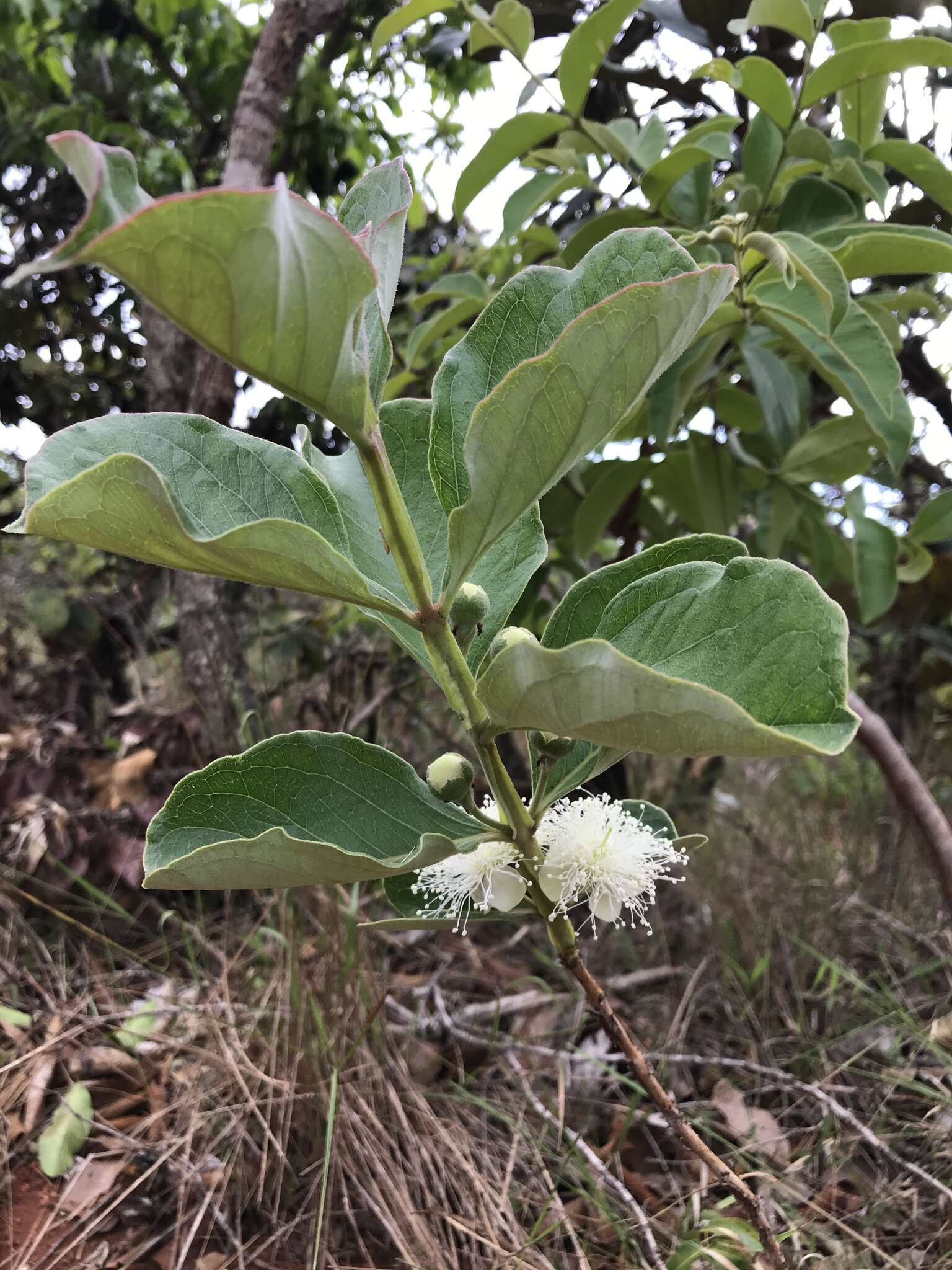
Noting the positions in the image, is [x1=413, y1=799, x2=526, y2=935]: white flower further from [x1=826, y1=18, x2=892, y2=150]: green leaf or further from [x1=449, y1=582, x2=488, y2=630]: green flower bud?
[x1=826, y1=18, x2=892, y2=150]: green leaf

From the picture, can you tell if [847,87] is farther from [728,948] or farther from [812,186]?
[728,948]

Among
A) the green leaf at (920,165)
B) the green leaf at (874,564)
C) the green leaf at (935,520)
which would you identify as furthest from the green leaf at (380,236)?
the green leaf at (935,520)

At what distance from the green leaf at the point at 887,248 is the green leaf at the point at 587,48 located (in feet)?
0.81

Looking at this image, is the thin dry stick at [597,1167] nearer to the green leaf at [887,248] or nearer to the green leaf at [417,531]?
the green leaf at [417,531]

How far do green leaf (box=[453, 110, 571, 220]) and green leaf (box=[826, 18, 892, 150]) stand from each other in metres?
0.24

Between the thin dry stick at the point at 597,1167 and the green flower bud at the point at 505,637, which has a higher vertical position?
the green flower bud at the point at 505,637

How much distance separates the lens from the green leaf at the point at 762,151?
0.75 metres

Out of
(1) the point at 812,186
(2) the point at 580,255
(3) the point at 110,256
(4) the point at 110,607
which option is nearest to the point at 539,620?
(2) the point at 580,255

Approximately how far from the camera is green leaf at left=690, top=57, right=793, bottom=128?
0.69m

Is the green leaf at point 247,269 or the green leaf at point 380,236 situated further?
the green leaf at point 380,236

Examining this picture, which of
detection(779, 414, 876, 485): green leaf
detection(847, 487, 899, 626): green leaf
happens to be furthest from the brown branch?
detection(779, 414, 876, 485): green leaf

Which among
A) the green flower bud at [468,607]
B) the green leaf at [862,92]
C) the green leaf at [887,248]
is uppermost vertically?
the green leaf at [862,92]

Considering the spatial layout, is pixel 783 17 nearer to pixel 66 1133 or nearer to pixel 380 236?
pixel 380 236

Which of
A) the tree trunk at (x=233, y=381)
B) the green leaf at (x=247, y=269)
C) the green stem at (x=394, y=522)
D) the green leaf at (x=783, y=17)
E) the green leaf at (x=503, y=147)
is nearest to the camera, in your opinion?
the green leaf at (x=247, y=269)
